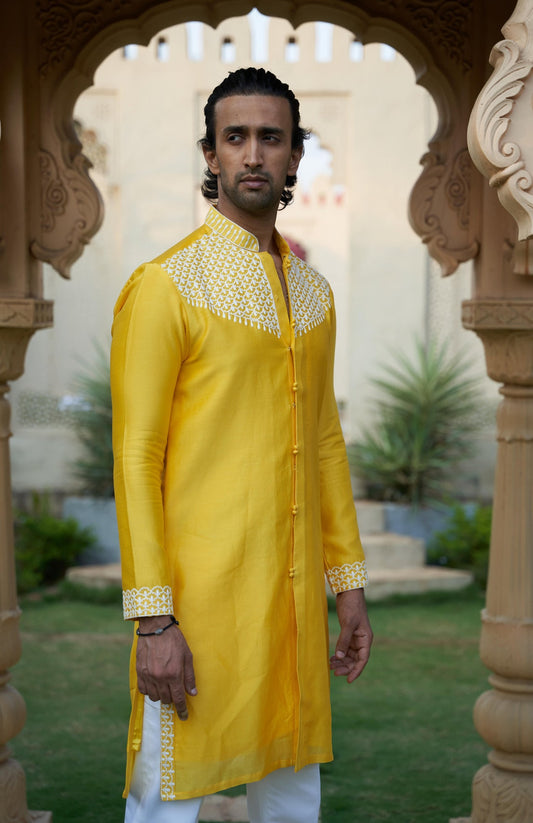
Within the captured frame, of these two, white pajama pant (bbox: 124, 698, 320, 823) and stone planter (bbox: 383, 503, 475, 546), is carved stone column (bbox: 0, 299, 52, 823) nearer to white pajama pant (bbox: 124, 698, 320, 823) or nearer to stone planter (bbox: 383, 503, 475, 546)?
white pajama pant (bbox: 124, 698, 320, 823)

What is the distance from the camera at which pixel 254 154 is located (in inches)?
75.9

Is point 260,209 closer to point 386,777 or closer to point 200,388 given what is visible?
point 200,388

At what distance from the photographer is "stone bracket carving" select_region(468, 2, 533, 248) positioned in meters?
1.78

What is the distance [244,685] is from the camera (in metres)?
1.93

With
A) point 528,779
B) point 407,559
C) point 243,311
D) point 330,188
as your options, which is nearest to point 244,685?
point 243,311

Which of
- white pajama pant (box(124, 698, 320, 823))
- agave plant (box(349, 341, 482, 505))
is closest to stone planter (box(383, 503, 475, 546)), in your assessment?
agave plant (box(349, 341, 482, 505))

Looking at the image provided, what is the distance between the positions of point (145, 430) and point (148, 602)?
29cm

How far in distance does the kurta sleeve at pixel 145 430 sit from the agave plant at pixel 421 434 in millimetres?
5289

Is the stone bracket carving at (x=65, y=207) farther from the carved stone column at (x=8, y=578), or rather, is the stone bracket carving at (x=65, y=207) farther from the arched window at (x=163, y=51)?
the arched window at (x=163, y=51)

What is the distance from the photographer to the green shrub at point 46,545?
268 inches

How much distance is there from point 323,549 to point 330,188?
6.75 m

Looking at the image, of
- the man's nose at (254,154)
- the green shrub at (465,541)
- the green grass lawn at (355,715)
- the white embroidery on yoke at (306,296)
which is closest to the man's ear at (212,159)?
the man's nose at (254,154)

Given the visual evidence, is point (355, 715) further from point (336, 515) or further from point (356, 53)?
point (356, 53)

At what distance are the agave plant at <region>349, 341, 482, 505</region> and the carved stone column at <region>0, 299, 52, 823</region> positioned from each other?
4.61 meters
